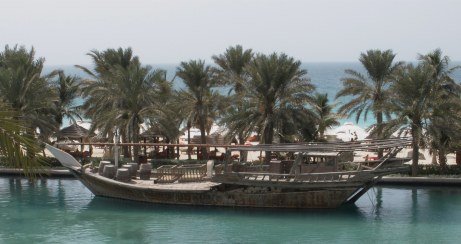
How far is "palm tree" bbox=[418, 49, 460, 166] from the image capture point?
37.6 metres

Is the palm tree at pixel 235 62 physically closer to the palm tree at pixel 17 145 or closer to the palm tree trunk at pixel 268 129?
the palm tree trunk at pixel 268 129

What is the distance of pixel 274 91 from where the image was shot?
130 feet

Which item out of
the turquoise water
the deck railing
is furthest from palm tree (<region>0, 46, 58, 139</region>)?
the deck railing

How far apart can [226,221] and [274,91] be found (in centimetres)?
1153

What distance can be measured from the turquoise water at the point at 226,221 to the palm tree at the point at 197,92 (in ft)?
33.3

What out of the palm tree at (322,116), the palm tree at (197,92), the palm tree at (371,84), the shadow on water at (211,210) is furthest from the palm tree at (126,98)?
the palm tree at (371,84)

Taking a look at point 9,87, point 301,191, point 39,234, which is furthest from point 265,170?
point 9,87

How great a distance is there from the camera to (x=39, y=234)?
27.7 m

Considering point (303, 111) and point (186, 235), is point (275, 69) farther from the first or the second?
point (186, 235)

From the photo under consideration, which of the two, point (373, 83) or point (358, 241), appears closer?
point (358, 241)

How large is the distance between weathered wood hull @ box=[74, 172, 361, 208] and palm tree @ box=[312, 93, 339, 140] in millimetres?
8456

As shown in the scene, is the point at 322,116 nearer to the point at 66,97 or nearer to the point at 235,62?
the point at 235,62

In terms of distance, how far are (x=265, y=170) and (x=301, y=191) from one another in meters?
2.98

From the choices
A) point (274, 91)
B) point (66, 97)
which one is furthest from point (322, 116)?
point (66, 97)
